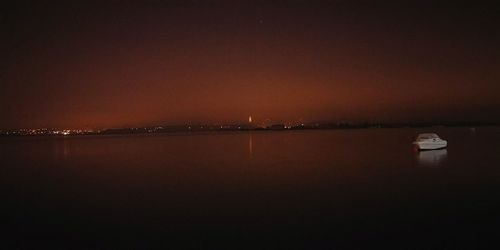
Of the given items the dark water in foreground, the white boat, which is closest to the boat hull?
the white boat

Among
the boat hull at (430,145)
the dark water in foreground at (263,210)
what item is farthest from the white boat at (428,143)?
the dark water in foreground at (263,210)

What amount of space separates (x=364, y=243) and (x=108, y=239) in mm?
8223

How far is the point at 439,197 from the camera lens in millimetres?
20297

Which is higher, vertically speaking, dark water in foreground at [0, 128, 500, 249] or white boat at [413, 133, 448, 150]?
white boat at [413, 133, 448, 150]

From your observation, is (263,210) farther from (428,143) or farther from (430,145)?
(430,145)

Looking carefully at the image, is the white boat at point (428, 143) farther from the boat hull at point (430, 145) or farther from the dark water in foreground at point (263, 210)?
the dark water in foreground at point (263, 210)

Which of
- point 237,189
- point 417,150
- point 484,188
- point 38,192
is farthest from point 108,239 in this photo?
point 417,150

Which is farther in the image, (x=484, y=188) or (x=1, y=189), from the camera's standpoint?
(x=1, y=189)

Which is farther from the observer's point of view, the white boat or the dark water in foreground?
the white boat

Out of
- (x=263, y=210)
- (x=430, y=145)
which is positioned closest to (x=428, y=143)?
(x=430, y=145)

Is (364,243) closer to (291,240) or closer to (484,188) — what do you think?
(291,240)

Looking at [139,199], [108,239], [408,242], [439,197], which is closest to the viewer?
[408,242]

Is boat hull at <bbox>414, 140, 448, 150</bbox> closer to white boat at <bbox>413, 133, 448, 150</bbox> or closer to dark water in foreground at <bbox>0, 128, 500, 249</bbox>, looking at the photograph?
white boat at <bbox>413, 133, 448, 150</bbox>

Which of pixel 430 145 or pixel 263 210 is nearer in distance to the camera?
pixel 263 210
